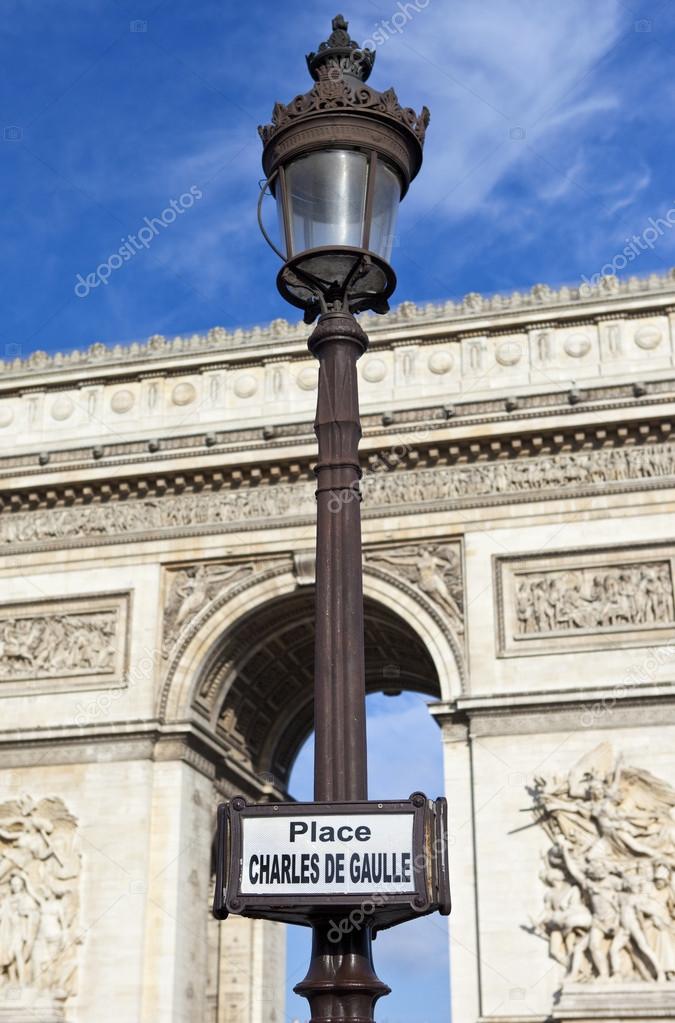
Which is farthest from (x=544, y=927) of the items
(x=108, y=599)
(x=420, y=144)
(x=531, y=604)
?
(x=420, y=144)

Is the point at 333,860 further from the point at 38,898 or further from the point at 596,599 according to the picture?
the point at 38,898

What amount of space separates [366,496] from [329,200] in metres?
15.2

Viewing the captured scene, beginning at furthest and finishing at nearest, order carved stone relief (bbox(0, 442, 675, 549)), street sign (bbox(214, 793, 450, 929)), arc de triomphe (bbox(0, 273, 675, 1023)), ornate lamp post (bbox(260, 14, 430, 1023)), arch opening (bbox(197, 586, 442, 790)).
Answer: arch opening (bbox(197, 586, 442, 790)), carved stone relief (bbox(0, 442, 675, 549)), arc de triomphe (bbox(0, 273, 675, 1023)), ornate lamp post (bbox(260, 14, 430, 1023)), street sign (bbox(214, 793, 450, 929))

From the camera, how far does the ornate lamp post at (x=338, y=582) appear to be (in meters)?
4.74

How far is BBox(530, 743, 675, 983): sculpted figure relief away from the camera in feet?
57.4

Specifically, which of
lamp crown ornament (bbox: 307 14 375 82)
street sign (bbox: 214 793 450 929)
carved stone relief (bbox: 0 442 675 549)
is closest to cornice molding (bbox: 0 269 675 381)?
carved stone relief (bbox: 0 442 675 549)

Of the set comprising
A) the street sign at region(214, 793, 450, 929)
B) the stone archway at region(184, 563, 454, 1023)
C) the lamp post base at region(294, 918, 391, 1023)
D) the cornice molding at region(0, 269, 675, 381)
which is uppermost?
the cornice molding at region(0, 269, 675, 381)

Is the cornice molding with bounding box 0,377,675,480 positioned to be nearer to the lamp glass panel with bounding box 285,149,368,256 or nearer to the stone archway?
the stone archway

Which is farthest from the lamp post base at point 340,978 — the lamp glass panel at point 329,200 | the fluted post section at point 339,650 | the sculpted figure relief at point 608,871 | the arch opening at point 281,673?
the arch opening at point 281,673

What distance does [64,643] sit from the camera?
21.6 metres

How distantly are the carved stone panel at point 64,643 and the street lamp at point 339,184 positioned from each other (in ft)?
51.6

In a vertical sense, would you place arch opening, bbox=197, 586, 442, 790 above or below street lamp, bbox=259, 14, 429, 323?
above

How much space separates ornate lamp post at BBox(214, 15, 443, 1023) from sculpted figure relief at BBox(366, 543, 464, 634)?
46.6 ft

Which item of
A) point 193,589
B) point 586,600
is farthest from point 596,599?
point 193,589
